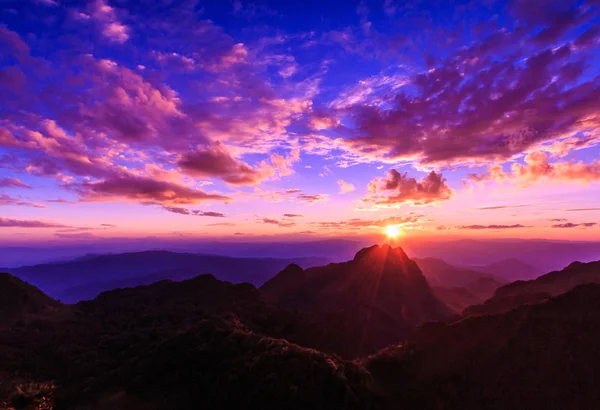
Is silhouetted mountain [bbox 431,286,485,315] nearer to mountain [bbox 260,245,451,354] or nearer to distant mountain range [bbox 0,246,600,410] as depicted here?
mountain [bbox 260,245,451,354]

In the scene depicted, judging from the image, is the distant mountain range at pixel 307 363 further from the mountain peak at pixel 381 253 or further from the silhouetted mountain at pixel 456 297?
the mountain peak at pixel 381 253

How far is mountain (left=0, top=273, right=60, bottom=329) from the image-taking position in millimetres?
54719

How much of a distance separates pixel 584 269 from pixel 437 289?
50.2 m

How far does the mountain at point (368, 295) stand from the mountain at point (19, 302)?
160 ft

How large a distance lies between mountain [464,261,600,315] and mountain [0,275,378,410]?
2654cm

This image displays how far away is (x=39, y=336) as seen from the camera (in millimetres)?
45656

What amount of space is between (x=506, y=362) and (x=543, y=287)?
47.0m

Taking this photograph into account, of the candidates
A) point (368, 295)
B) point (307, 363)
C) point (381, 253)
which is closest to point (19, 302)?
point (307, 363)

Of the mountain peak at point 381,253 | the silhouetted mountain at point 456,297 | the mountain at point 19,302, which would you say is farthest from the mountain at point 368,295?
the mountain at point 19,302

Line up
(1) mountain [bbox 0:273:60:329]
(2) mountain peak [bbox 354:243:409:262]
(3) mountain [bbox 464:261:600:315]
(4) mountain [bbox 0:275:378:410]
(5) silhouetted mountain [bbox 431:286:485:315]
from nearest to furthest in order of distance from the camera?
(4) mountain [bbox 0:275:378:410]
(3) mountain [bbox 464:261:600:315]
(1) mountain [bbox 0:273:60:329]
(5) silhouetted mountain [bbox 431:286:485:315]
(2) mountain peak [bbox 354:243:409:262]

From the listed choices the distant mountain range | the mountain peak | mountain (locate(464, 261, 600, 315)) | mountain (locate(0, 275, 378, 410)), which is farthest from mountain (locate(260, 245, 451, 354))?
mountain (locate(464, 261, 600, 315))

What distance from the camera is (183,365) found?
28.5 metres

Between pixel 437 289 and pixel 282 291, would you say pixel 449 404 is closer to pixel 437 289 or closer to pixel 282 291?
pixel 282 291

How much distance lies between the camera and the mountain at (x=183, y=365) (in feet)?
73.3
